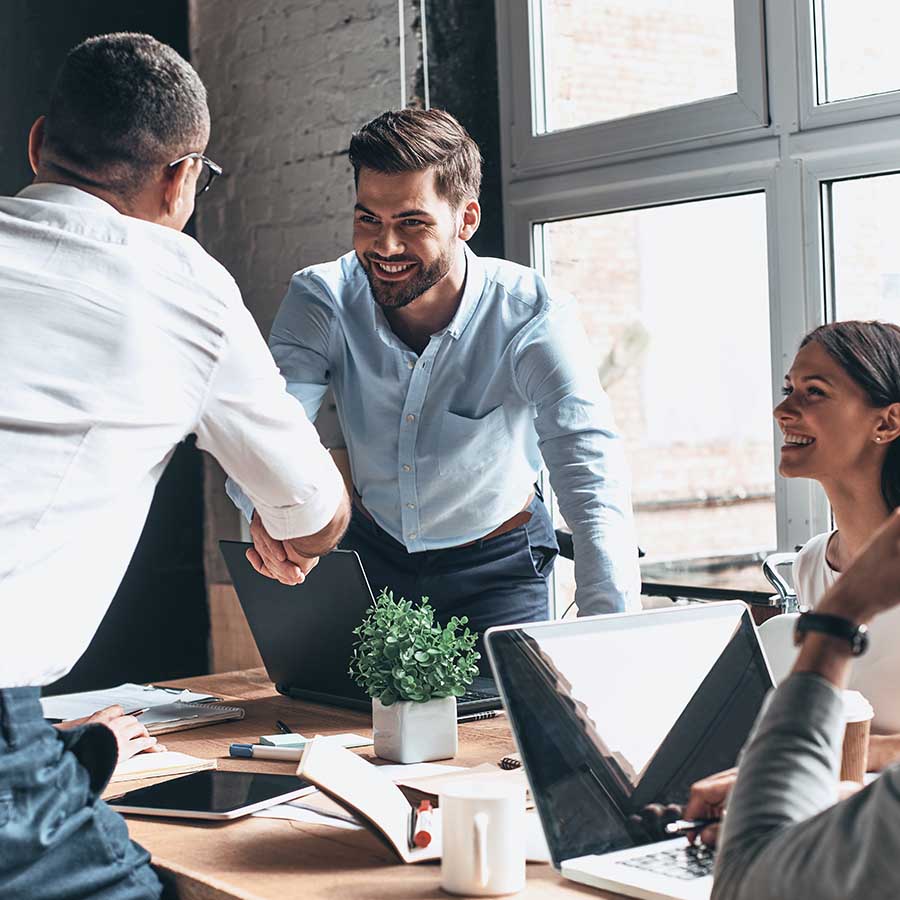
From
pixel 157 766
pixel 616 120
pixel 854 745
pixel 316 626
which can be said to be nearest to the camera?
pixel 854 745

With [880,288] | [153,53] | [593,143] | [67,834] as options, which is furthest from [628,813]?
[593,143]

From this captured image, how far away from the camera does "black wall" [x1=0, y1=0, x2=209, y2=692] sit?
149 inches

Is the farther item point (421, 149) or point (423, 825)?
point (421, 149)

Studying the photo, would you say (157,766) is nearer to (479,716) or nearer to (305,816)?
(305,816)

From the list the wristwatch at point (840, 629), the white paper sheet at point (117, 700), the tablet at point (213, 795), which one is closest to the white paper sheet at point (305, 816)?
the tablet at point (213, 795)

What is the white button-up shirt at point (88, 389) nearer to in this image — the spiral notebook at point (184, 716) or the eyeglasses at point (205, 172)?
the eyeglasses at point (205, 172)

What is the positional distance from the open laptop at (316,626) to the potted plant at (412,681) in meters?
0.19

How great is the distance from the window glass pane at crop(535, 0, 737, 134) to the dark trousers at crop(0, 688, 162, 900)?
7.67 ft

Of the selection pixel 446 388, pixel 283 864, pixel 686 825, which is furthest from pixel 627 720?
pixel 446 388

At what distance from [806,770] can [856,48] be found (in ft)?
7.67

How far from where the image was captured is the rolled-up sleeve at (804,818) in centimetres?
83

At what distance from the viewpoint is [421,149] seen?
2.60m

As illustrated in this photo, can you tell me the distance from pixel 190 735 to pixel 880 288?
5.81 ft

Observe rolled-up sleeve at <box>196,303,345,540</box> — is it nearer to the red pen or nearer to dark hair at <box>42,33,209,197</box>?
dark hair at <box>42,33,209,197</box>
